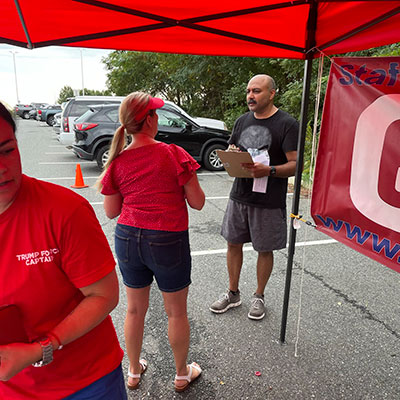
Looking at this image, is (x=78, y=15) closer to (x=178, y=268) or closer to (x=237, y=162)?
(x=237, y=162)

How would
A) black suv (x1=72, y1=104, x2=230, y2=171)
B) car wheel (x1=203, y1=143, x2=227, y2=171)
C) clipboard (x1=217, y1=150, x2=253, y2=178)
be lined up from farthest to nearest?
car wheel (x1=203, y1=143, x2=227, y2=171)
black suv (x1=72, y1=104, x2=230, y2=171)
clipboard (x1=217, y1=150, x2=253, y2=178)

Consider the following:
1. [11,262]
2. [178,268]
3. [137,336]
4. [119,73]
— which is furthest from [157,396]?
[119,73]

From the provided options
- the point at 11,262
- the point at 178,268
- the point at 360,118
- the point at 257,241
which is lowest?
the point at 257,241

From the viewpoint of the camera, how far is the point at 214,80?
16562mm

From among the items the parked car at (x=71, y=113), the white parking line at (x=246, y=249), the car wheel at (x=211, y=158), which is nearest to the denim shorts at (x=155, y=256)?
the white parking line at (x=246, y=249)

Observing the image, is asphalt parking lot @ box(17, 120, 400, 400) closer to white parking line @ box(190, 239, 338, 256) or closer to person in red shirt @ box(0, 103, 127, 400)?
white parking line @ box(190, 239, 338, 256)

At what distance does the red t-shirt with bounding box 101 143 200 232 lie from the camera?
1.79 meters

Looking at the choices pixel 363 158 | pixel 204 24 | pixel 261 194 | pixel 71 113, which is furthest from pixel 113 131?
pixel 363 158

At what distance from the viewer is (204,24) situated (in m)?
2.15

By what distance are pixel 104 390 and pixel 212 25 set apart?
209 centimetres

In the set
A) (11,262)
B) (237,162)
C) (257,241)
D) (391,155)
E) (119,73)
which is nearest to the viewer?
(11,262)

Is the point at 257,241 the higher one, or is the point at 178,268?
the point at 178,268

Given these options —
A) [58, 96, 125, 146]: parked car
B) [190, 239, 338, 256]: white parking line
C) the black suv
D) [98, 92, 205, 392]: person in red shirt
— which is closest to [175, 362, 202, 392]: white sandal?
[98, 92, 205, 392]: person in red shirt

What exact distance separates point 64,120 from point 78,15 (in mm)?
9708
